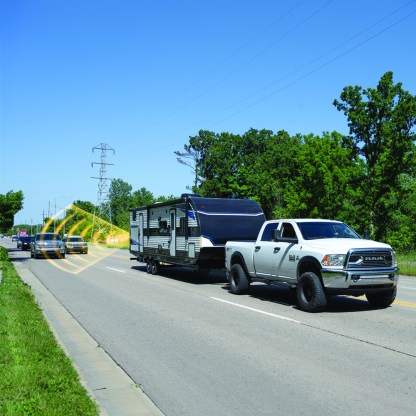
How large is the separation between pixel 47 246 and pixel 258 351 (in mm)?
30044

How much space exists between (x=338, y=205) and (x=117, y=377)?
42.9 metres

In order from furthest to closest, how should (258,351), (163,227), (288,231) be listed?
1. (163,227)
2. (288,231)
3. (258,351)

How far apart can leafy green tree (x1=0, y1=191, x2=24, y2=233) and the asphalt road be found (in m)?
38.2

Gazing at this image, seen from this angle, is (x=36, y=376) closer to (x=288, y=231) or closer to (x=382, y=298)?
(x=288, y=231)

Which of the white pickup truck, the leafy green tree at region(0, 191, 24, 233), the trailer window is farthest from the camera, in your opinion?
the leafy green tree at region(0, 191, 24, 233)

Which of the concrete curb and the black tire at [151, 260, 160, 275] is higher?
the black tire at [151, 260, 160, 275]

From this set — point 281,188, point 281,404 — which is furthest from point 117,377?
point 281,188

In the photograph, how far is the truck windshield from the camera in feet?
38.3

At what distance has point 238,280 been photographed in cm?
1391

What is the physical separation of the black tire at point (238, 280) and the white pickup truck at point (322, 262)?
417 mm

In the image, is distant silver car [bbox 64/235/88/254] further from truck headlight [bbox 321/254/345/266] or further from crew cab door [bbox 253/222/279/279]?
truck headlight [bbox 321/254/345/266]

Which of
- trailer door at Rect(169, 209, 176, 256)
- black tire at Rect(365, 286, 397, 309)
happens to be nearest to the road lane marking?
black tire at Rect(365, 286, 397, 309)

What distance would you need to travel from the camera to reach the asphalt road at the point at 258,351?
207 inches

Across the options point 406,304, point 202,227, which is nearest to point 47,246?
point 202,227
